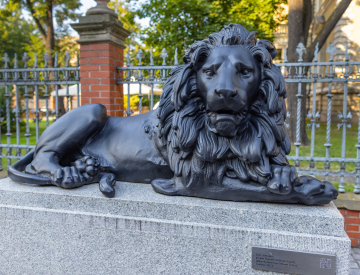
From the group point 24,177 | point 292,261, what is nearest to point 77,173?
point 24,177

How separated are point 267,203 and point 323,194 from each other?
0.34 m

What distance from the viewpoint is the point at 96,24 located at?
14.2 ft

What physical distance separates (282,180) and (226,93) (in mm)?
630

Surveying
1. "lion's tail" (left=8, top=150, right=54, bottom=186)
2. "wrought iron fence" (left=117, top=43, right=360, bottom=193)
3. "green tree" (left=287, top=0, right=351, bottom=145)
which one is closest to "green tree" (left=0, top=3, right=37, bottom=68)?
"green tree" (left=287, top=0, right=351, bottom=145)

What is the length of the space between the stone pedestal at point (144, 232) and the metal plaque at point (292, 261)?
3 centimetres

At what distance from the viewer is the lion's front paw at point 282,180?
171 cm

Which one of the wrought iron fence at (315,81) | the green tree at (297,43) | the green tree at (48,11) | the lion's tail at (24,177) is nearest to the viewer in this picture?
the lion's tail at (24,177)

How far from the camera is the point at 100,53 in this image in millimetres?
4422

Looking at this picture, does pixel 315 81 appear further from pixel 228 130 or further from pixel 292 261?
pixel 292 261

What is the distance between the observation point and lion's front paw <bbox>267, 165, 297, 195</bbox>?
1709 millimetres

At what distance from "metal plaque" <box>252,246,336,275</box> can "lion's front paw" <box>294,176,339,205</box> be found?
0.32 metres

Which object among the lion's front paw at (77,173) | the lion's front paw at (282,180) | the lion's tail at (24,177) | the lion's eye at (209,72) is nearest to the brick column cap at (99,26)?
the lion's tail at (24,177)

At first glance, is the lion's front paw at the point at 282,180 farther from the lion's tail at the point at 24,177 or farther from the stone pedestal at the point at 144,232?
the lion's tail at the point at 24,177

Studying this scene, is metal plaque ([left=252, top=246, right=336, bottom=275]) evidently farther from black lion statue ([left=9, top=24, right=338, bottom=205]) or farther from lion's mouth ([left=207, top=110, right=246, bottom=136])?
lion's mouth ([left=207, top=110, right=246, bottom=136])
